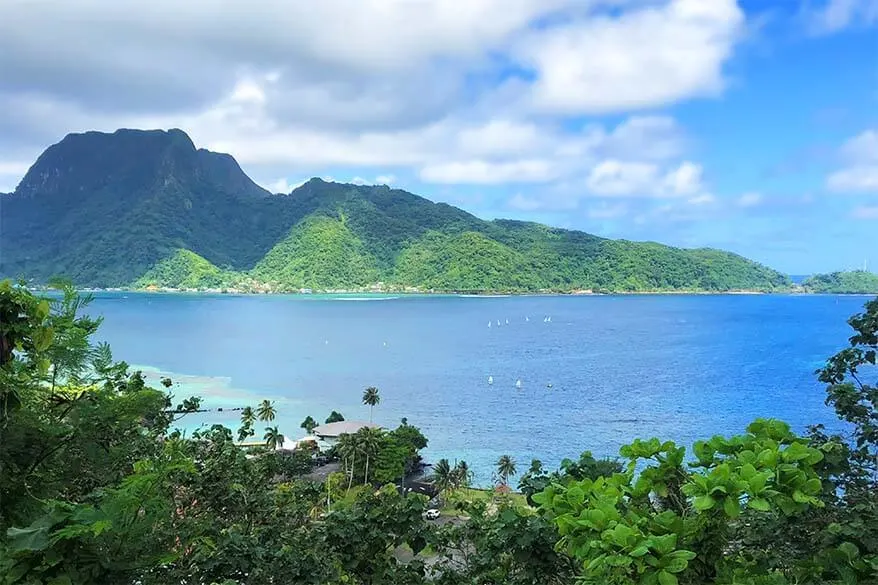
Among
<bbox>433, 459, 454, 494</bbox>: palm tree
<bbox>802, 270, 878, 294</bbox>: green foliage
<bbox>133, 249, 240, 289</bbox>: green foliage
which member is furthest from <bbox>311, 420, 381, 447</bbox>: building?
<bbox>802, 270, 878, 294</bbox>: green foliage

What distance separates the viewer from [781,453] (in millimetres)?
1995

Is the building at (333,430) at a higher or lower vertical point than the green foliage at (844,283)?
lower

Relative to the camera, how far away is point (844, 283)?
163 meters

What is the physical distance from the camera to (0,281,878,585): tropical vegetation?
6.18 feet

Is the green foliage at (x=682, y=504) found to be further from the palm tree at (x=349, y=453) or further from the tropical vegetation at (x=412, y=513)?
the palm tree at (x=349, y=453)

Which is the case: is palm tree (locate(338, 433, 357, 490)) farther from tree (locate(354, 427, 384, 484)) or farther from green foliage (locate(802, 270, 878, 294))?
green foliage (locate(802, 270, 878, 294))

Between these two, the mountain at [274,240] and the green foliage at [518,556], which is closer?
the green foliage at [518,556]

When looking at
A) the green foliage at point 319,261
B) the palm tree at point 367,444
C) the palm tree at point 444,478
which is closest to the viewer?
the palm tree at point 444,478

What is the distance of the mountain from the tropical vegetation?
5330 inches

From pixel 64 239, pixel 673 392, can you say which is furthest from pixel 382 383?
pixel 64 239

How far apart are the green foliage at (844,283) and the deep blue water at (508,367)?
5134cm

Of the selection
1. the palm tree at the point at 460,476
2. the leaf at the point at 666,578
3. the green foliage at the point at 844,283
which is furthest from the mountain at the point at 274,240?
the leaf at the point at 666,578

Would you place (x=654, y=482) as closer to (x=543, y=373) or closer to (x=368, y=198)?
(x=543, y=373)

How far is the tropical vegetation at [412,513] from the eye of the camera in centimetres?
188
